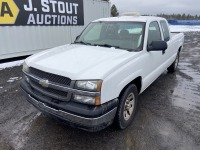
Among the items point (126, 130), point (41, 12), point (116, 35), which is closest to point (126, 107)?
point (126, 130)

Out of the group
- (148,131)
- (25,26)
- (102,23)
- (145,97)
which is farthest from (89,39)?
(25,26)

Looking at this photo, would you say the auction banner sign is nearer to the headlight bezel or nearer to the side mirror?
the side mirror

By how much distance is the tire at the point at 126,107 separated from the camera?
3.19 metres

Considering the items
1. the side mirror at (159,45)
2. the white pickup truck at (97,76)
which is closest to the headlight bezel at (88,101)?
the white pickup truck at (97,76)

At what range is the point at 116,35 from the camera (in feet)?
13.9

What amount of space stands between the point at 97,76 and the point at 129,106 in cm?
120

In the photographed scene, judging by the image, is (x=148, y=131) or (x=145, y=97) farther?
(x=145, y=97)

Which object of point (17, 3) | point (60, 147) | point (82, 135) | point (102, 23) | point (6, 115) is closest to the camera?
point (60, 147)

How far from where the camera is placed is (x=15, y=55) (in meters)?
8.21

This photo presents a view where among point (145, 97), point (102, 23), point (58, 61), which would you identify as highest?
point (102, 23)

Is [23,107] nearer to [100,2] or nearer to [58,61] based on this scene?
[58,61]

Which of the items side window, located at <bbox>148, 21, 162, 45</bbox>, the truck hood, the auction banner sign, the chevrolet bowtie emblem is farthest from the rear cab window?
the auction banner sign

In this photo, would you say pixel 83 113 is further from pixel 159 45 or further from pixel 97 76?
pixel 159 45

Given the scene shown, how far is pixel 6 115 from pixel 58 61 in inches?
67.8
